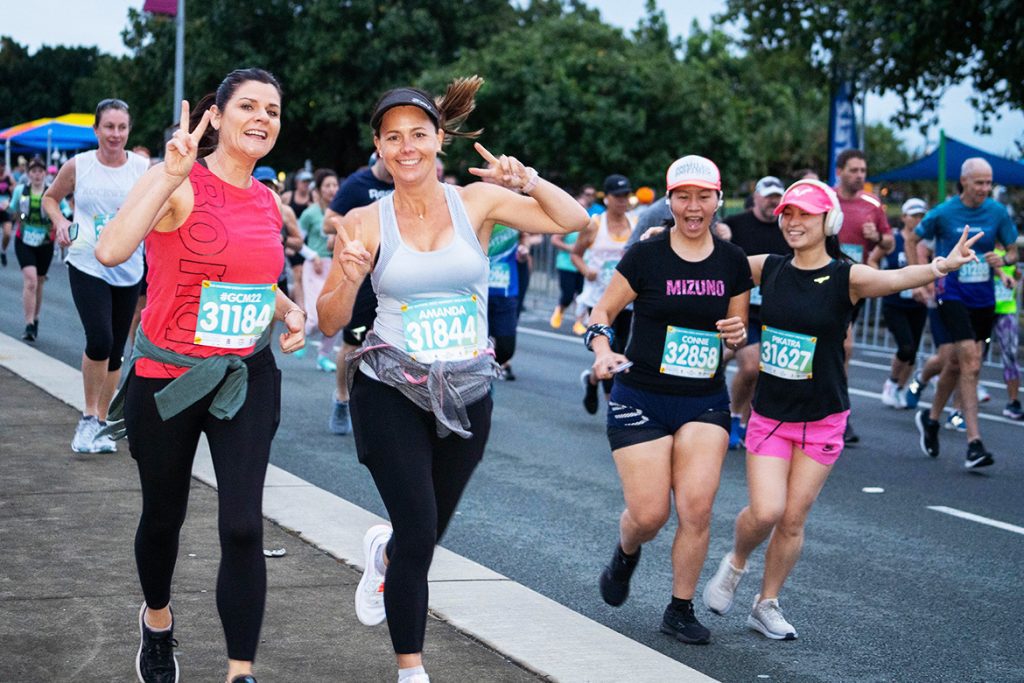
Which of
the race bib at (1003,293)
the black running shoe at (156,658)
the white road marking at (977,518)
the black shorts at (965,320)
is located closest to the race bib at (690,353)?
the black running shoe at (156,658)

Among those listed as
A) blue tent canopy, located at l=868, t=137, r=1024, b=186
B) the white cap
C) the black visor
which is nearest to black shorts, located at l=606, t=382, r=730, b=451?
the black visor

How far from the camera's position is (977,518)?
8141mm

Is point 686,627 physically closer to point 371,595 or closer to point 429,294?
point 371,595

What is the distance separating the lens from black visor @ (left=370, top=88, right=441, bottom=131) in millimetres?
4469

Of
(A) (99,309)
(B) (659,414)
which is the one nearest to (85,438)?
(A) (99,309)

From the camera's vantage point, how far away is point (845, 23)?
22266mm

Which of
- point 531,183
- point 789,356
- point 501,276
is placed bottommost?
point 501,276

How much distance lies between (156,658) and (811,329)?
288 cm

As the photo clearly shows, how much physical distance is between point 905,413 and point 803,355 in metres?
7.09

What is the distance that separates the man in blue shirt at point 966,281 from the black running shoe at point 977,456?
1.79 ft

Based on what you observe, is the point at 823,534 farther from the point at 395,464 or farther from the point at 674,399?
the point at 395,464

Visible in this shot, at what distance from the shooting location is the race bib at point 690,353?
555 centimetres

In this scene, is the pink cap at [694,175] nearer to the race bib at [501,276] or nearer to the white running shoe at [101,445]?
the white running shoe at [101,445]

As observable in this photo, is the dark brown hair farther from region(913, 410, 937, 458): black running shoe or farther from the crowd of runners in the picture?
region(913, 410, 937, 458): black running shoe
